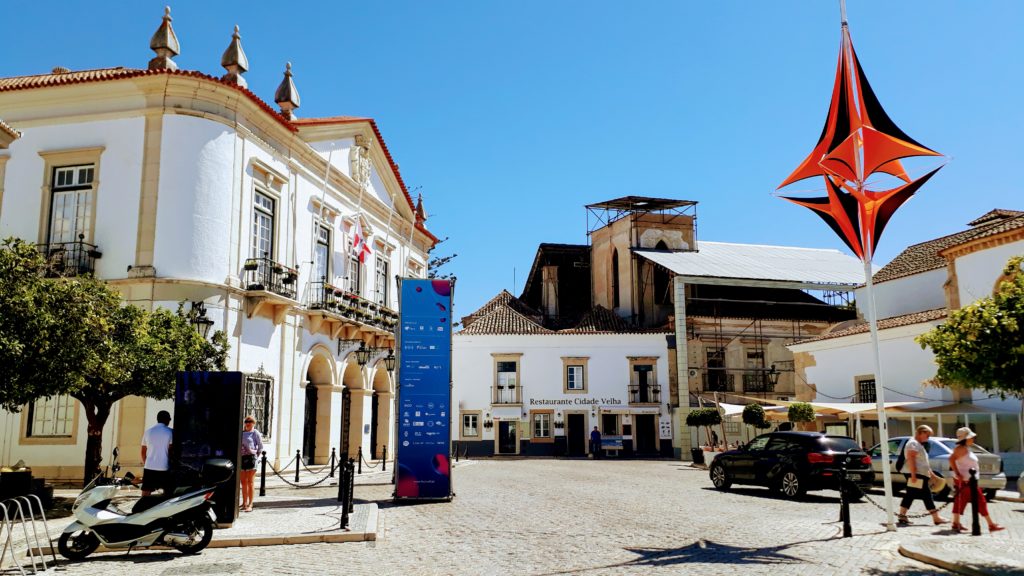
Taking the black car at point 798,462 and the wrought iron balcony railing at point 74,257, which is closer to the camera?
the black car at point 798,462

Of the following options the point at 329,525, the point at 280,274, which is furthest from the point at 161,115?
the point at 329,525

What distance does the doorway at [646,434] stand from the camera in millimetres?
43656

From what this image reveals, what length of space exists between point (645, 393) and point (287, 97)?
2556 cm

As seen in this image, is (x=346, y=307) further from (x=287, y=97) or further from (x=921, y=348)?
(x=921, y=348)

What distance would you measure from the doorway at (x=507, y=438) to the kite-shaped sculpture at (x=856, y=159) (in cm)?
3200

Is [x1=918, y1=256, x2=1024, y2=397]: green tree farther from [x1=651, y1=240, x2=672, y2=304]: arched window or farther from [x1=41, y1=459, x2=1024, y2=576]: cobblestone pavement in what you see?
[x1=651, y1=240, x2=672, y2=304]: arched window

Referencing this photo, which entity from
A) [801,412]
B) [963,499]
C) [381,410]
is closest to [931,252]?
[801,412]

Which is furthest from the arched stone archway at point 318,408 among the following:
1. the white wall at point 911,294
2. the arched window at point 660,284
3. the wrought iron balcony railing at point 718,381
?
the arched window at point 660,284

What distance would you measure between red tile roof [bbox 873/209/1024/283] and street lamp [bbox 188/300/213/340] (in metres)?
22.9

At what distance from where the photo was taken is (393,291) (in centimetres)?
3384

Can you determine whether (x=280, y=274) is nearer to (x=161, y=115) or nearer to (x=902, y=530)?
(x=161, y=115)

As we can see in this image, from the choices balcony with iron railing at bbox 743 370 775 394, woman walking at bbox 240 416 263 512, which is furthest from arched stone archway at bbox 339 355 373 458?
balcony with iron railing at bbox 743 370 775 394

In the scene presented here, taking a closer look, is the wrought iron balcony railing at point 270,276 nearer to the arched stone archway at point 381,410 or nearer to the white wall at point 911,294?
the arched stone archway at point 381,410

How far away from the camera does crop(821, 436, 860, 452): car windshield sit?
17.9m
